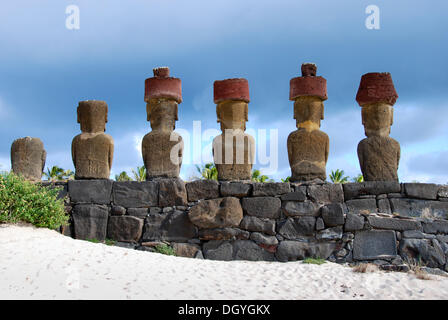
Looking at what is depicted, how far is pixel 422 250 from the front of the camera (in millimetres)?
7773

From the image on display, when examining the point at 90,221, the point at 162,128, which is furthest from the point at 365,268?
the point at 90,221

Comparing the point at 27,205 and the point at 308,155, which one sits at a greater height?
the point at 308,155

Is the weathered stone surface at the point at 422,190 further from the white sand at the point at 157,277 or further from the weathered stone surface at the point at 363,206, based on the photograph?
the white sand at the point at 157,277

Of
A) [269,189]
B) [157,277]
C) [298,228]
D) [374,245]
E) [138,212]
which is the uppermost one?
[269,189]

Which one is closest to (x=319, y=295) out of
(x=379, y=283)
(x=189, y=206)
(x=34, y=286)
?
(x=379, y=283)

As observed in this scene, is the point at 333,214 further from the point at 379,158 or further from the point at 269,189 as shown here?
the point at 379,158

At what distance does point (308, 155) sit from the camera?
828cm

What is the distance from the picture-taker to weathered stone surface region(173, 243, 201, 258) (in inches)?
318

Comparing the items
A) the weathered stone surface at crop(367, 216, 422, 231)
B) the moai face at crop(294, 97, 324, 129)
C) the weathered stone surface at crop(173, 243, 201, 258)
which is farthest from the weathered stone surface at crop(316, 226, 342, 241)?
the weathered stone surface at crop(173, 243, 201, 258)

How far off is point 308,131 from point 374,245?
7.07ft

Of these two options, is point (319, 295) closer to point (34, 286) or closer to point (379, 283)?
point (379, 283)

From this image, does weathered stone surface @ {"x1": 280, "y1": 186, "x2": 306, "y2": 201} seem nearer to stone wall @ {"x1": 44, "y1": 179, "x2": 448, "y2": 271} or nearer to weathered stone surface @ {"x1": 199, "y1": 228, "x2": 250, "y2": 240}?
stone wall @ {"x1": 44, "y1": 179, "x2": 448, "y2": 271}

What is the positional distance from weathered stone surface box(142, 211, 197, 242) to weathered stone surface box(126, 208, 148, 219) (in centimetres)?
12

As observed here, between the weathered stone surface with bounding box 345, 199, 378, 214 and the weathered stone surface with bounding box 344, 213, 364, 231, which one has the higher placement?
the weathered stone surface with bounding box 345, 199, 378, 214
